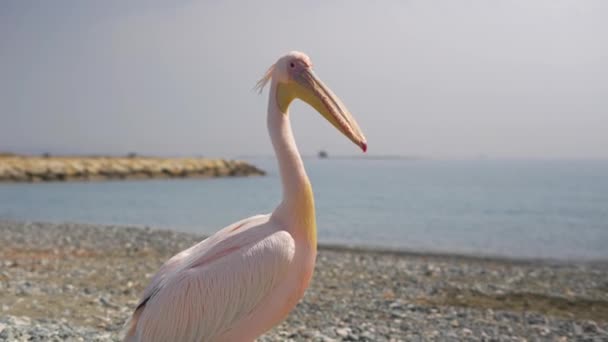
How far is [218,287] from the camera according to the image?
11.5ft

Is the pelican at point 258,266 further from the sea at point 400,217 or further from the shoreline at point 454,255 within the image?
the sea at point 400,217

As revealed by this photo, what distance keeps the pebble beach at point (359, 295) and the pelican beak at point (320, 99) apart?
10.3ft

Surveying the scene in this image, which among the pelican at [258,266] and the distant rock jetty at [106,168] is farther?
the distant rock jetty at [106,168]

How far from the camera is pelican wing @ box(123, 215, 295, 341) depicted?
3.47m

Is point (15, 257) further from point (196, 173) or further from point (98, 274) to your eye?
point (196, 173)

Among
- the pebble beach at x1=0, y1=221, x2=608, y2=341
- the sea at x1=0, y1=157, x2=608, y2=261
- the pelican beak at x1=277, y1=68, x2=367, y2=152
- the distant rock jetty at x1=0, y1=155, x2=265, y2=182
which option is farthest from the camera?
the distant rock jetty at x1=0, y1=155, x2=265, y2=182

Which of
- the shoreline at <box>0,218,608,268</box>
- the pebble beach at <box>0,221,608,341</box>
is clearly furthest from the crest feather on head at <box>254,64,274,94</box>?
the shoreline at <box>0,218,608,268</box>

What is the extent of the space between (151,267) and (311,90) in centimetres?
862

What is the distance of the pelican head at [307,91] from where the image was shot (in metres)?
3.69

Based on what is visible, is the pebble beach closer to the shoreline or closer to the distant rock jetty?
the shoreline

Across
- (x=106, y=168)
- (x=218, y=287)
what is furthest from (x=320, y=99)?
(x=106, y=168)

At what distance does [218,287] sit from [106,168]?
179 ft

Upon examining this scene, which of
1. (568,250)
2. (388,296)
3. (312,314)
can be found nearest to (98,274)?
(312,314)

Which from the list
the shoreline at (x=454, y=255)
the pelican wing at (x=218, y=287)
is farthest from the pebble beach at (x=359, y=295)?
the pelican wing at (x=218, y=287)
